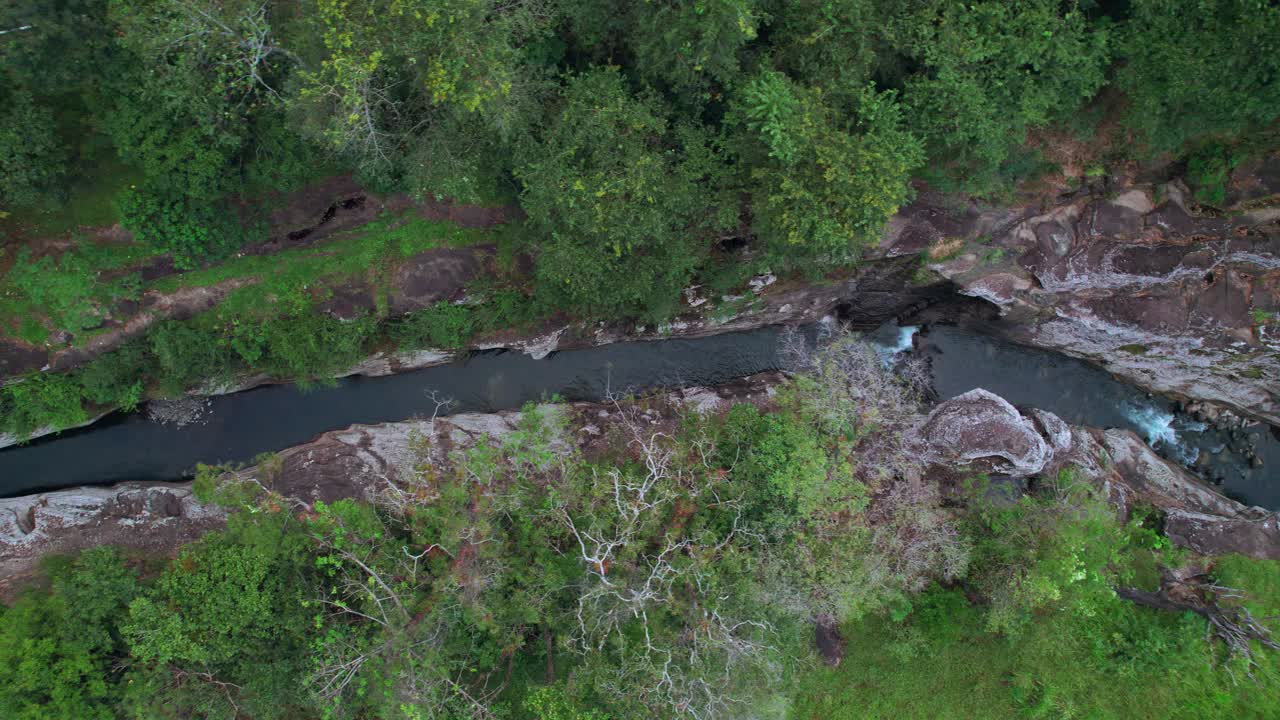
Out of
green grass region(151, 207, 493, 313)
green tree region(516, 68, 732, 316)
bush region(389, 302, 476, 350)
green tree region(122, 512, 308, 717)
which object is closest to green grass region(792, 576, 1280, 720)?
green tree region(516, 68, 732, 316)

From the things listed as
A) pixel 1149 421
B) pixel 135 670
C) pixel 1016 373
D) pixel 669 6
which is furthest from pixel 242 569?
pixel 1149 421

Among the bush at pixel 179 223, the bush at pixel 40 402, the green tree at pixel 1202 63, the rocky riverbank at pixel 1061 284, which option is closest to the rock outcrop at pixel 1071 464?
the rocky riverbank at pixel 1061 284

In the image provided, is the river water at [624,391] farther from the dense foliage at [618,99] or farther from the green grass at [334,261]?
the dense foliage at [618,99]

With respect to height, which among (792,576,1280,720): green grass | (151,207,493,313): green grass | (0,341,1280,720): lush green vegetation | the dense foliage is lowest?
(792,576,1280,720): green grass

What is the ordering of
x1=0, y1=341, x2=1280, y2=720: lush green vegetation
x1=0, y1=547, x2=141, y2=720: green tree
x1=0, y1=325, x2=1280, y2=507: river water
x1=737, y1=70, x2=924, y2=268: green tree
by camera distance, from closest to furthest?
x1=737, y1=70, x2=924, y2=268: green tree, x1=0, y1=547, x2=141, y2=720: green tree, x1=0, y1=341, x2=1280, y2=720: lush green vegetation, x1=0, y1=325, x2=1280, y2=507: river water

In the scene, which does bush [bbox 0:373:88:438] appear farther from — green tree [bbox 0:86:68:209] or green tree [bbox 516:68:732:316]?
green tree [bbox 516:68:732:316]

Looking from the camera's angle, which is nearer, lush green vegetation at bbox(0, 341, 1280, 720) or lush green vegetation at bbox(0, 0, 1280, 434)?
lush green vegetation at bbox(0, 0, 1280, 434)
